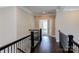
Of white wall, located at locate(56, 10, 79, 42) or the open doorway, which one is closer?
white wall, located at locate(56, 10, 79, 42)

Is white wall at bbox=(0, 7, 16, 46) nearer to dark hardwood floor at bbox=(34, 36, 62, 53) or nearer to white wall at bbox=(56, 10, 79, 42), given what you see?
dark hardwood floor at bbox=(34, 36, 62, 53)

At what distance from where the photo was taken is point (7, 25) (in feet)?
21.5

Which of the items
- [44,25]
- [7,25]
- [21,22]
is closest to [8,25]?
[7,25]

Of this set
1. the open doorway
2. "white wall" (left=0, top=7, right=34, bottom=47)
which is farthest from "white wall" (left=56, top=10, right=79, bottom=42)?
the open doorway

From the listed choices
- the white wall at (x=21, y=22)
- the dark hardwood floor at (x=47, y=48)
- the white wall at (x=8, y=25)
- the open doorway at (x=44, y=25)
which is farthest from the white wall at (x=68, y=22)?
the open doorway at (x=44, y=25)

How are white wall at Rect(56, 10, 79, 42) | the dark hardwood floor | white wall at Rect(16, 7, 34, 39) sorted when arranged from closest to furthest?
the dark hardwood floor → white wall at Rect(16, 7, 34, 39) → white wall at Rect(56, 10, 79, 42)

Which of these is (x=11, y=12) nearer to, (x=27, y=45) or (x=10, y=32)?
(x=10, y=32)

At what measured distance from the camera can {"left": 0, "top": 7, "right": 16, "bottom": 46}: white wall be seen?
21.2ft

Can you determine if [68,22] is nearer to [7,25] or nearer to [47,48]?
[47,48]

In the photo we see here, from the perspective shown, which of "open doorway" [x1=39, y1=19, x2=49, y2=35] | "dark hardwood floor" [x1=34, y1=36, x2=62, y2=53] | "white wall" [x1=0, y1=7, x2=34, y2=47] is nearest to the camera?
"dark hardwood floor" [x1=34, y1=36, x2=62, y2=53]
